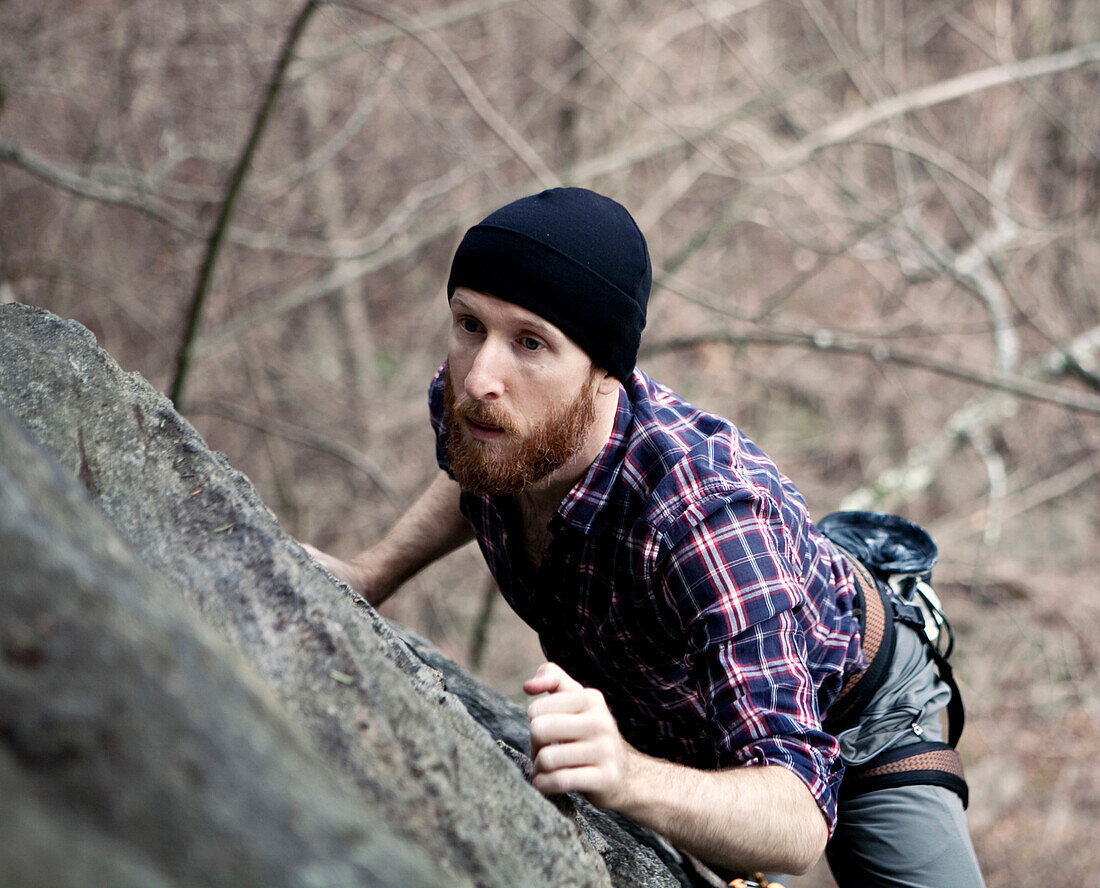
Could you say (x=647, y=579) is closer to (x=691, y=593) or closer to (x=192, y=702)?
(x=691, y=593)

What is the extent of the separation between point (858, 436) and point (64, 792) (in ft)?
27.5

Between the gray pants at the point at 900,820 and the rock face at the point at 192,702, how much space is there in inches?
30.5

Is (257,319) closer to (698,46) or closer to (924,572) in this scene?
(924,572)

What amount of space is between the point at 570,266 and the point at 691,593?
2.27ft

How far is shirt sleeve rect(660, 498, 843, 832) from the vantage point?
68.5 inches

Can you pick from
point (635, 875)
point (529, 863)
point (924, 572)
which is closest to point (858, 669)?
point (924, 572)

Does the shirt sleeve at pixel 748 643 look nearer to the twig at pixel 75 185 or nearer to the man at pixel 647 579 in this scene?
the man at pixel 647 579

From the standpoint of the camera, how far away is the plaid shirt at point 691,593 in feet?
5.84

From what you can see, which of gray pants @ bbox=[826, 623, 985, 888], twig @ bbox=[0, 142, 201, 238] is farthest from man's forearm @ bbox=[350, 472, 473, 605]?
twig @ bbox=[0, 142, 201, 238]

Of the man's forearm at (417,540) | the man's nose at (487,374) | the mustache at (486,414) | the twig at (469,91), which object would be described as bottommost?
the man's forearm at (417,540)

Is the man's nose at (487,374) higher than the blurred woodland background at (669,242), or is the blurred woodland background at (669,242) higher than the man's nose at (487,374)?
the blurred woodland background at (669,242)

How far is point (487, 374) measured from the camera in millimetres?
1886

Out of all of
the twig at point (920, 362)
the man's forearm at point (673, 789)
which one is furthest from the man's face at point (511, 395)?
the twig at point (920, 362)

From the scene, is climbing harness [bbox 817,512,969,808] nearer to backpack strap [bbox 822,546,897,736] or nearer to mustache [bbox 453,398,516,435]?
backpack strap [bbox 822,546,897,736]
